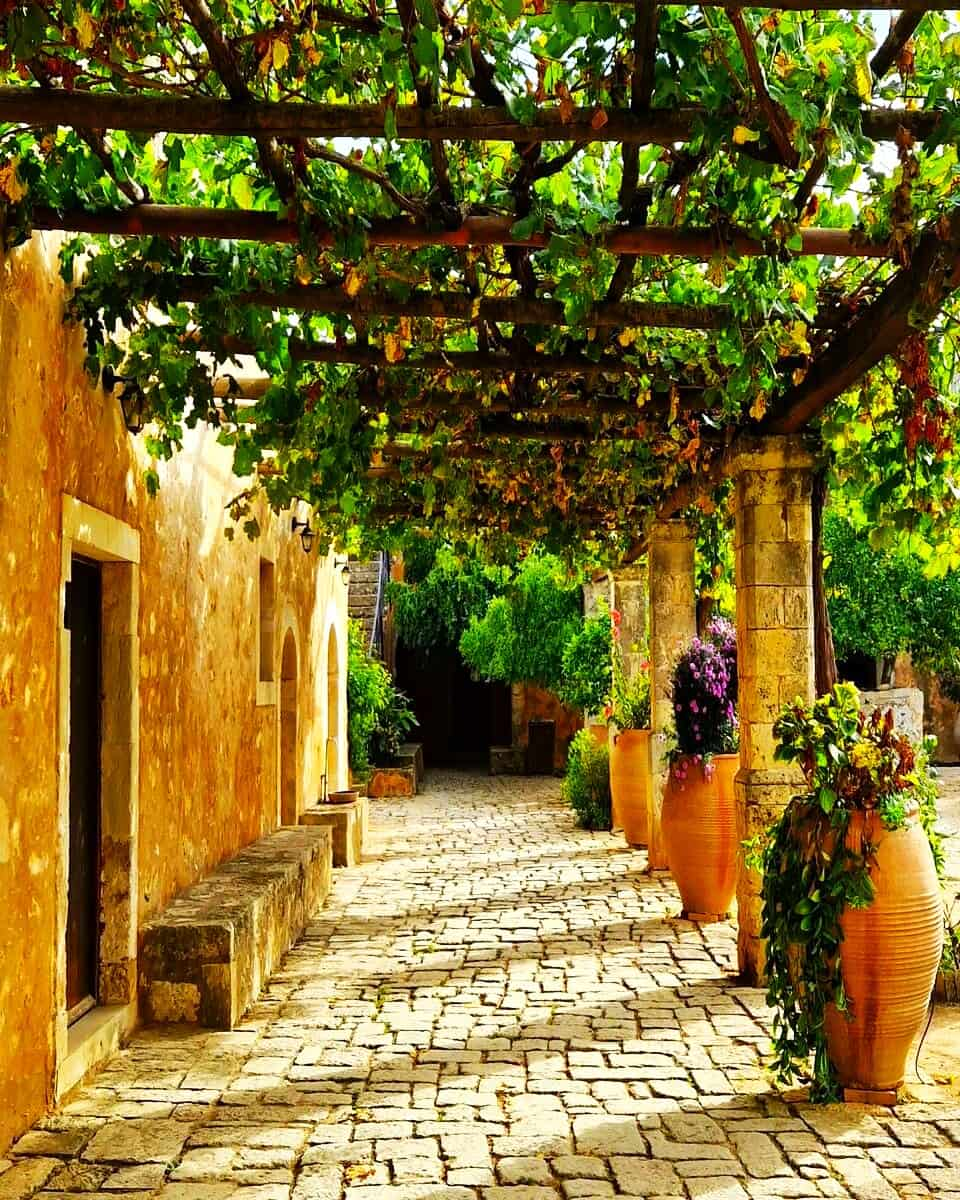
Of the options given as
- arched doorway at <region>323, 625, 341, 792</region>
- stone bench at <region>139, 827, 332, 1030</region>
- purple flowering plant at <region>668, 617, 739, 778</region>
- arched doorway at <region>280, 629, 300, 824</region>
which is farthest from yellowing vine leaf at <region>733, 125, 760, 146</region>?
arched doorway at <region>323, 625, 341, 792</region>

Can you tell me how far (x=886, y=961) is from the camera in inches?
181

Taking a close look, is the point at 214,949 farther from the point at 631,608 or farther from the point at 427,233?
the point at 631,608

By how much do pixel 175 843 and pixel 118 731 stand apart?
1132 millimetres

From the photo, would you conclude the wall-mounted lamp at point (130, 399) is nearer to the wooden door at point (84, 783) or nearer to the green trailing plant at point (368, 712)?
the wooden door at point (84, 783)

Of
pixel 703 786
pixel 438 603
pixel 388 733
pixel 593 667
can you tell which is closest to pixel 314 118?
pixel 703 786

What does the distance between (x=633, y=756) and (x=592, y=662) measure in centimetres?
421

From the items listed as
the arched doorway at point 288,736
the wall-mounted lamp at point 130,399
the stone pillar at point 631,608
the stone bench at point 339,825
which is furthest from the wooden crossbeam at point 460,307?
the stone pillar at point 631,608

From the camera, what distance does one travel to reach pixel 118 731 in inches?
223

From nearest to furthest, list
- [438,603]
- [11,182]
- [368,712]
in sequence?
[11,182] < [368,712] < [438,603]

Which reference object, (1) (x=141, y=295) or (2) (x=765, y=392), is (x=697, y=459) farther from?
(1) (x=141, y=295)

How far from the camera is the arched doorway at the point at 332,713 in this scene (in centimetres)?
1394

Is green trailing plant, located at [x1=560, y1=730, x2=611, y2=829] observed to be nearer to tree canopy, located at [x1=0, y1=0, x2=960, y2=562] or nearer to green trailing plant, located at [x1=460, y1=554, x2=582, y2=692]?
green trailing plant, located at [x1=460, y1=554, x2=582, y2=692]

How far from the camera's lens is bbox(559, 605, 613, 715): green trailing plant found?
50.8 feet

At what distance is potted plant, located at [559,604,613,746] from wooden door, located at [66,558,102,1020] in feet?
32.2
